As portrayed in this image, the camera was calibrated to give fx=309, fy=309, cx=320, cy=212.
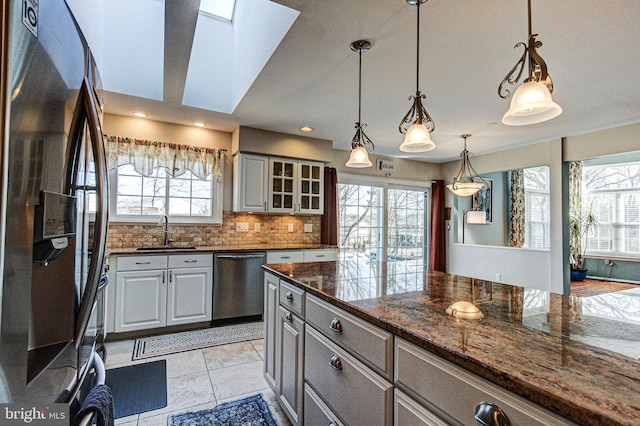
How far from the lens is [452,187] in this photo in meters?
3.88

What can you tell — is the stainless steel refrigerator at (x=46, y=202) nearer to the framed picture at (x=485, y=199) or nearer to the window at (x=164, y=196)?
the window at (x=164, y=196)

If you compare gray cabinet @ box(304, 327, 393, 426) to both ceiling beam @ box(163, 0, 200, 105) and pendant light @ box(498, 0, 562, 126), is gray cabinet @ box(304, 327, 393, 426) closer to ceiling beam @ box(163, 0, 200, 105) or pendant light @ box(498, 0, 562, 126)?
pendant light @ box(498, 0, 562, 126)

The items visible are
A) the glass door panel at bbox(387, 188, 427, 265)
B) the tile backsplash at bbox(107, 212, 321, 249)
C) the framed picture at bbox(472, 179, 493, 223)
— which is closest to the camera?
the tile backsplash at bbox(107, 212, 321, 249)

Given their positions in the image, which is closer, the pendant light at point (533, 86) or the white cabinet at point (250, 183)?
the pendant light at point (533, 86)

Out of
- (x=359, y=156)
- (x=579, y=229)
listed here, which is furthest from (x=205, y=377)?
(x=579, y=229)

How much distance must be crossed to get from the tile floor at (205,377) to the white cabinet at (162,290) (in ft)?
0.96

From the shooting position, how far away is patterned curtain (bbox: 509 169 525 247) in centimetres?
659

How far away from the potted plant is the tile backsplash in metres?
6.28

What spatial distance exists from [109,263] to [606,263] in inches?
376

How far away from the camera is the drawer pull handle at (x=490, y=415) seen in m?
0.74

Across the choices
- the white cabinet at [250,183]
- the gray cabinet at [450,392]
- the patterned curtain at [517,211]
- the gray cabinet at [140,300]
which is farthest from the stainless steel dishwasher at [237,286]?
the patterned curtain at [517,211]

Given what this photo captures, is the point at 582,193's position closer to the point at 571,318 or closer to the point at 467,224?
the point at 467,224

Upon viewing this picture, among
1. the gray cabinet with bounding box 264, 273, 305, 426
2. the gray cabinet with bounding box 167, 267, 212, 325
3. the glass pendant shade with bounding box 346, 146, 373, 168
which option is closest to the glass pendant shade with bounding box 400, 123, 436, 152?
the glass pendant shade with bounding box 346, 146, 373, 168

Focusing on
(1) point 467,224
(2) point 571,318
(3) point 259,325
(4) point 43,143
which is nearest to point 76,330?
(4) point 43,143
